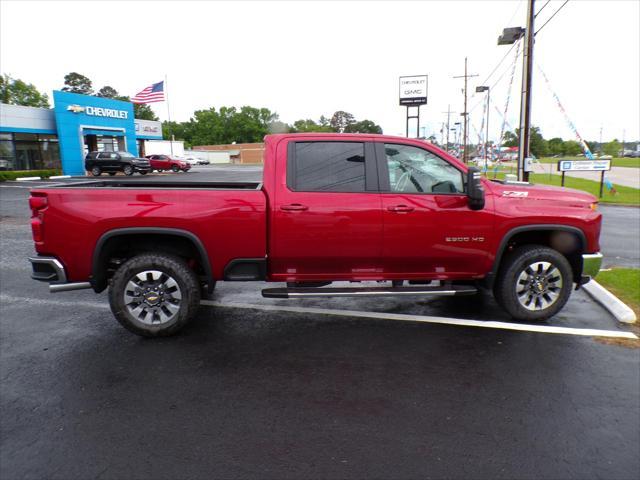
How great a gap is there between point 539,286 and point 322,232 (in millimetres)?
2469

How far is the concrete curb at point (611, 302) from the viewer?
16.4 feet

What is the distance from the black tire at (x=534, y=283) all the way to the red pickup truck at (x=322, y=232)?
13 millimetres

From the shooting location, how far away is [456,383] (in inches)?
144

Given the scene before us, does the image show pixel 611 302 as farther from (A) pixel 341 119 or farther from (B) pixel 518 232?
(A) pixel 341 119

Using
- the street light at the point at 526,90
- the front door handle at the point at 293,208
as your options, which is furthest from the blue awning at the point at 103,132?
the front door handle at the point at 293,208

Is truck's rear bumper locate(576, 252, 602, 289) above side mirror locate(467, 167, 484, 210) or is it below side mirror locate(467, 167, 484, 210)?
below

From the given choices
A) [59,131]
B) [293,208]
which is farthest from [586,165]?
[59,131]

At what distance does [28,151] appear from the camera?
32.9 metres

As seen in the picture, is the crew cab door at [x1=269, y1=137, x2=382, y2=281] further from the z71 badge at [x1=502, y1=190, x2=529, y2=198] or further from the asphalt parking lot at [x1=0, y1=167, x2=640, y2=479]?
the z71 badge at [x1=502, y1=190, x2=529, y2=198]

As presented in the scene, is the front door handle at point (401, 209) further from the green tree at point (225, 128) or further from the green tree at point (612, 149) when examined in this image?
the green tree at point (612, 149)

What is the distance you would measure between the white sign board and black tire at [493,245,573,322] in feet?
49.5

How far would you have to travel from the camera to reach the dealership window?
102ft

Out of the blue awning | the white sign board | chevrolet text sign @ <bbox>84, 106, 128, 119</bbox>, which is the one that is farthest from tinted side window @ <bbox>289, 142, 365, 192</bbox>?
the blue awning

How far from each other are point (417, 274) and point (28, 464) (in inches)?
145
